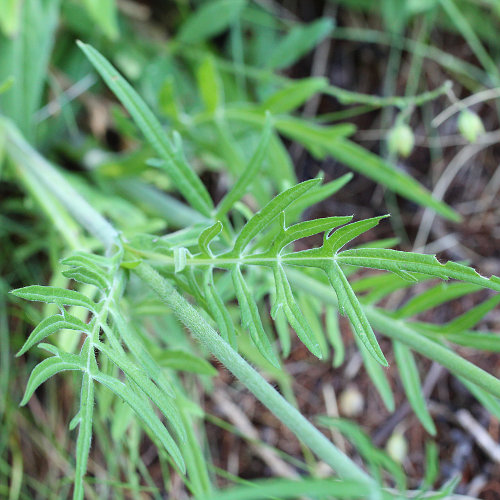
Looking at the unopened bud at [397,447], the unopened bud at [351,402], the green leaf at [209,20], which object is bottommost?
the unopened bud at [397,447]

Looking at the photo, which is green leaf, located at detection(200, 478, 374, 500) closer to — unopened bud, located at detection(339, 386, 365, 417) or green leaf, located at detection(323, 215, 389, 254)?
green leaf, located at detection(323, 215, 389, 254)

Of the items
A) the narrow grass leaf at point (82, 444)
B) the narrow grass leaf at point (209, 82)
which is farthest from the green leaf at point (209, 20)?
the narrow grass leaf at point (82, 444)

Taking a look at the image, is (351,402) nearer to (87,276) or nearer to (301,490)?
(87,276)

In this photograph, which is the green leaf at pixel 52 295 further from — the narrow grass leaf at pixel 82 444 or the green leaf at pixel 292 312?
the green leaf at pixel 292 312

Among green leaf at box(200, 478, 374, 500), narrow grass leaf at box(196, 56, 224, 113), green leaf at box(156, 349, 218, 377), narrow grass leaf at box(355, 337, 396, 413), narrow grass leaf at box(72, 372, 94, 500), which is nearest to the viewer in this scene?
green leaf at box(200, 478, 374, 500)

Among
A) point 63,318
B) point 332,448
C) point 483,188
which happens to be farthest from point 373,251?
point 483,188

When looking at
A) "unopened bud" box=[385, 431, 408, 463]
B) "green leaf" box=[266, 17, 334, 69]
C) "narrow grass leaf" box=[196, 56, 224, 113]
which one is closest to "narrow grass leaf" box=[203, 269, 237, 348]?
"narrow grass leaf" box=[196, 56, 224, 113]

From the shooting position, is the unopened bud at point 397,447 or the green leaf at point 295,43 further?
the green leaf at point 295,43

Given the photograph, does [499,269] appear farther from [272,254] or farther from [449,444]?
[272,254]
